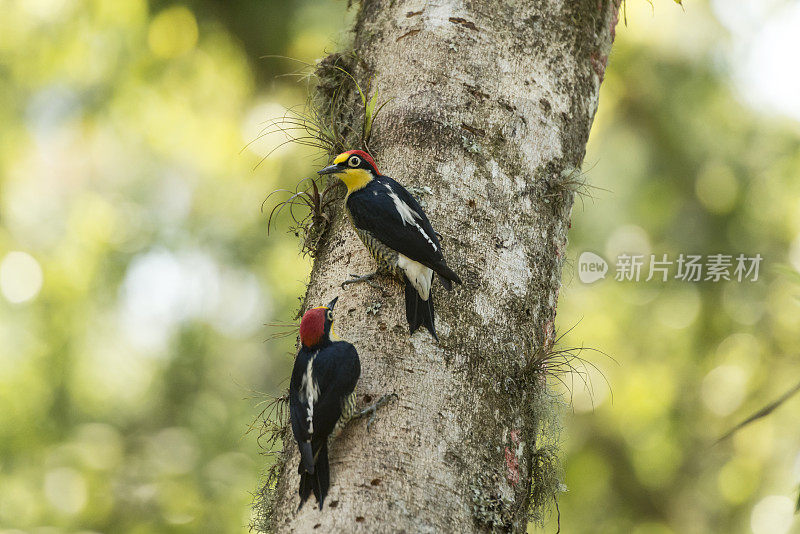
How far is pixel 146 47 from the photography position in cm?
507

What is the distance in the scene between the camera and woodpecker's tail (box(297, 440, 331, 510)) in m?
1.54

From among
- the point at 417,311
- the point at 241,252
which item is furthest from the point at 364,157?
the point at 241,252

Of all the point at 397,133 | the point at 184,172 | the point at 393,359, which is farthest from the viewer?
the point at 184,172

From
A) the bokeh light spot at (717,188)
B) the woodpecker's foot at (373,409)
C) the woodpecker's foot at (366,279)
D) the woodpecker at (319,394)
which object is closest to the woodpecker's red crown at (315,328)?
the woodpecker at (319,394)

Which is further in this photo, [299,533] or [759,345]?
[759,345]

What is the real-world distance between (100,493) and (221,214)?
2093 millimetres

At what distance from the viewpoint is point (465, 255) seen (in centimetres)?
187

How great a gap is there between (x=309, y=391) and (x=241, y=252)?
370 cm

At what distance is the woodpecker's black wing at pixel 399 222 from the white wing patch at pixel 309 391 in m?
0.36

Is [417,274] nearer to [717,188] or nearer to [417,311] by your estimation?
[417,311]

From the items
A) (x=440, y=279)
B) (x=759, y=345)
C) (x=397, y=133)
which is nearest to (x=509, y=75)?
(x=397, y=133)

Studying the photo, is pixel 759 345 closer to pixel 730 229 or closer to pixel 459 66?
pixel 730 229

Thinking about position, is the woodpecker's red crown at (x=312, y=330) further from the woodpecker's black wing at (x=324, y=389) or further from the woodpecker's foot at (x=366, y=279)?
the woodpecker's foot at (x=366, y=279)

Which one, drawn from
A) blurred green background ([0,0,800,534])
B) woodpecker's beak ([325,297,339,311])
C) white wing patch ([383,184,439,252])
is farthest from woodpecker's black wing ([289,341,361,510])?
blurred green background ([0,0,800,534])
